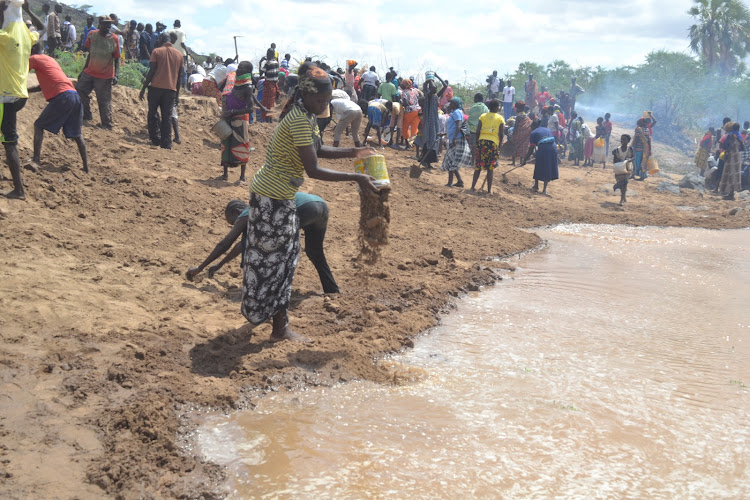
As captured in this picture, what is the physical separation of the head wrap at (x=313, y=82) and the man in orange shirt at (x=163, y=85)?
6.37m

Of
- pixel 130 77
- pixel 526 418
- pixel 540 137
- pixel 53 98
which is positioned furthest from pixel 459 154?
pixel 526 418

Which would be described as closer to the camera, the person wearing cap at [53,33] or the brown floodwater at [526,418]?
the brown floodwater at [526,418]

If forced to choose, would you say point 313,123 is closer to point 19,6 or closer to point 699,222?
point 19,6

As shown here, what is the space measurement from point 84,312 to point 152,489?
194 centimetres

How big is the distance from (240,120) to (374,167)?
17.2ft

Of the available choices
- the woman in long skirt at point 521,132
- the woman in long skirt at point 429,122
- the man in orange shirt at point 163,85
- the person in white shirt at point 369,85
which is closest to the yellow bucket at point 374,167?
the man in orange shirt at point 163,85

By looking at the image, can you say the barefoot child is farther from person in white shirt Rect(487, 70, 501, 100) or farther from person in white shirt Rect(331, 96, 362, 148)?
person in white shirt Rect(487, 70, 501, 100)

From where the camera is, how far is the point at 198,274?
5980 millimetres

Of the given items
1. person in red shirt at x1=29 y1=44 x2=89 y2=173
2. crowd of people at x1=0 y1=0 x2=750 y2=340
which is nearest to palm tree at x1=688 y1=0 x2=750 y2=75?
crowd of people at x1=0 y1=0 x2=750 y2=340

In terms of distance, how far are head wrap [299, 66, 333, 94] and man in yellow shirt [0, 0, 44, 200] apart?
11.5ft

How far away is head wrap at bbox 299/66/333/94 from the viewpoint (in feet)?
13.3

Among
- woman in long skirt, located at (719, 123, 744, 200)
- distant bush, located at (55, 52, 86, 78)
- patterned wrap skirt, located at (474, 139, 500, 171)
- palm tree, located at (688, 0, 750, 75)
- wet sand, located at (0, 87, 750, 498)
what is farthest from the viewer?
palm tree, located at (688, 0, 750, 75)

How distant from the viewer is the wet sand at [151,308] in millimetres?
3229

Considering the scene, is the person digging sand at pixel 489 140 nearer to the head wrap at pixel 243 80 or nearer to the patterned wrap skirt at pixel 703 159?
the head wrap at pixel 243 80
